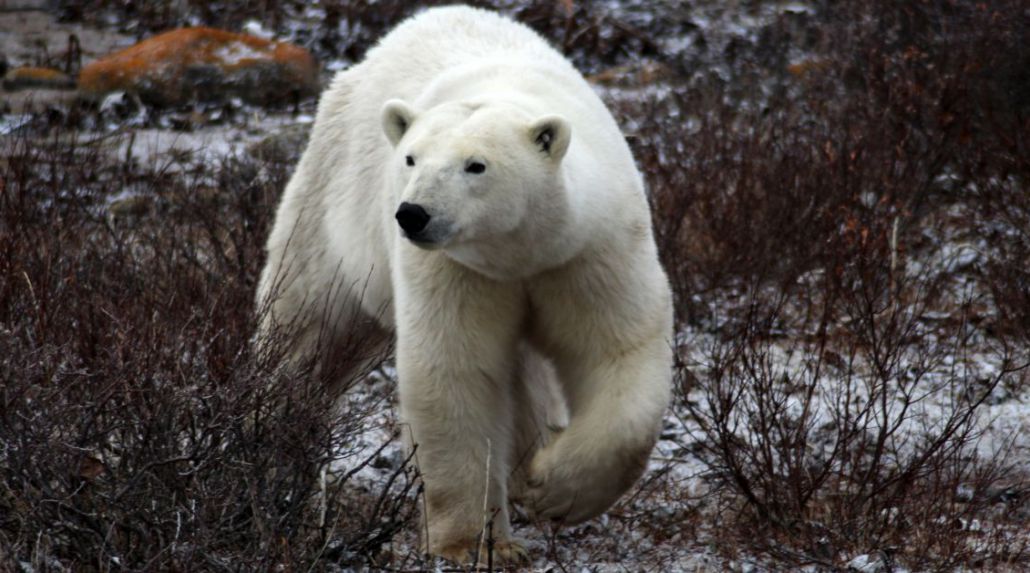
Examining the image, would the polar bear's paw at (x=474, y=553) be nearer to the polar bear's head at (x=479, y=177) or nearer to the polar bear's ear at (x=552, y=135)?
the polar bear's head at (x=479, y=177)

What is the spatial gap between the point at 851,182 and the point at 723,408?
2768 millimetres

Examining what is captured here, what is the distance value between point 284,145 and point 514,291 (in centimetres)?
485

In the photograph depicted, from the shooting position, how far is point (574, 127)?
11.2 ft

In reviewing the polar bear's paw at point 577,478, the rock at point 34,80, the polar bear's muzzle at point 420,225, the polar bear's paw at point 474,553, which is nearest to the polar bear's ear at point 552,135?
the polar bear's muzzle at point 420,225

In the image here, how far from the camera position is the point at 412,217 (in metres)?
2.83

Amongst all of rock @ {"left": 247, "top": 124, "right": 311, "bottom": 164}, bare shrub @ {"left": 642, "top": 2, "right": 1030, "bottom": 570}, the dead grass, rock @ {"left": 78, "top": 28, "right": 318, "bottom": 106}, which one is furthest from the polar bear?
rock @ {"left": 78, "top": 28, "right": 318, "bottom": 106}

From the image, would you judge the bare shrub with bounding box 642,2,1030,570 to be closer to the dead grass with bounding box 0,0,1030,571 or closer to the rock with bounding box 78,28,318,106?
the dead grass with bounding box 0,0,1030,571

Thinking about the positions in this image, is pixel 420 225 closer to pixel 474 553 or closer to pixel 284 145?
pixel 474 553

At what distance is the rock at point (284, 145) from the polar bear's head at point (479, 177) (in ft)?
12.8

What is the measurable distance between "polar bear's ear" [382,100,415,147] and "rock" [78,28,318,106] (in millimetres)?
6656

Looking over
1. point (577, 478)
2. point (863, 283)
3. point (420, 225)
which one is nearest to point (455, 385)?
point (577, 478)

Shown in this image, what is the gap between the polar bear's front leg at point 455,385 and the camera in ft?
10.9

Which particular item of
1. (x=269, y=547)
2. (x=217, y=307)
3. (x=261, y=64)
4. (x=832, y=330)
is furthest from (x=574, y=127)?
(x=261, y=64)

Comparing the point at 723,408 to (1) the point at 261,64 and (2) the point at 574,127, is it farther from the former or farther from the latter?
(1) the point at 261,64
